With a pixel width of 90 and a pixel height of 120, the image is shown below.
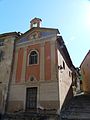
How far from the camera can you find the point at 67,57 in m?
19.7

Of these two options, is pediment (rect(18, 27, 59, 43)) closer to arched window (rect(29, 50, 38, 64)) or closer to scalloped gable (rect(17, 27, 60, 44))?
scalloped gable (rect(17, 27, 60, 44))

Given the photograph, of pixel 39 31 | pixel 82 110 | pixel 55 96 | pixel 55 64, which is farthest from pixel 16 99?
pixel 39 31

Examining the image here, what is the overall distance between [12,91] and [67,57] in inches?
321

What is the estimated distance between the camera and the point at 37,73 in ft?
47.6

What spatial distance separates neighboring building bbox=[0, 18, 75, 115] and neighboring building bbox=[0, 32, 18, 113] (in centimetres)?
45

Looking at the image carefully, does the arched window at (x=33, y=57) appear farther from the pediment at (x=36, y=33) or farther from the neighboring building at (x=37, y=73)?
the pediment at (x=36, y=33)

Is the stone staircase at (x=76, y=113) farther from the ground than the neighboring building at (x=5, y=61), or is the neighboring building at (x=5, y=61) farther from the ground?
the neighboring building at (x=5, y=61)

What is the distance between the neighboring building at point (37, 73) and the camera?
A: 1335 cm

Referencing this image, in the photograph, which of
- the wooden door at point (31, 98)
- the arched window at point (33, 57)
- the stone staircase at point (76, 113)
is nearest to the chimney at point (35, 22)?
the arched window at point (33, 57)

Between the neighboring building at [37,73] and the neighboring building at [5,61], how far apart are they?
447mm

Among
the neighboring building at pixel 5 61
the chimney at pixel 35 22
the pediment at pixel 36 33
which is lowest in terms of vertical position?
the neighboring building at pixel 5 61

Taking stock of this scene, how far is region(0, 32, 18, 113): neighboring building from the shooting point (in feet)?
49.2

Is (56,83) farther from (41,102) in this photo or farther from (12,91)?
(12,91)

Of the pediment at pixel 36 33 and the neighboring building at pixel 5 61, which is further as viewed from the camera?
the pediment at pixel 36 33
